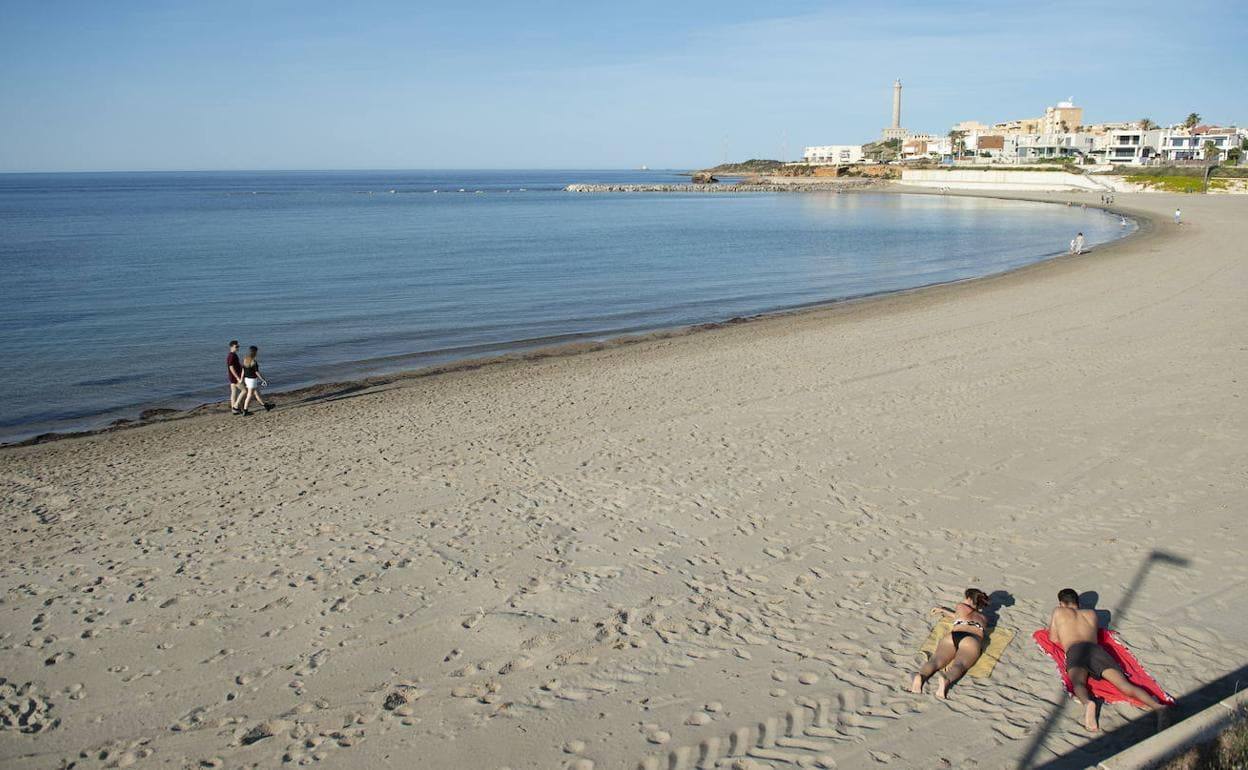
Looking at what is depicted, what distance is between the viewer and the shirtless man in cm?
564

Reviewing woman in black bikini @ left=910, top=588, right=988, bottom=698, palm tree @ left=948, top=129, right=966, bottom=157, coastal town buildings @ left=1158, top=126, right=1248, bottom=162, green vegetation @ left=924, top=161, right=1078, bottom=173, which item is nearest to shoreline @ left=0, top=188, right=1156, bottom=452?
woman in black bikini @ left=910, top=588, right=988, bottom=698

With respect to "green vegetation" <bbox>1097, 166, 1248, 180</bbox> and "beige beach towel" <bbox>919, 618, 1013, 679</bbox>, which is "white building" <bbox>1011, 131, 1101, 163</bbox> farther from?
"beige beach towel" <bbox>919, 618, 1013, 679</bbox>

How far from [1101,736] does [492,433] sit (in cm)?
905

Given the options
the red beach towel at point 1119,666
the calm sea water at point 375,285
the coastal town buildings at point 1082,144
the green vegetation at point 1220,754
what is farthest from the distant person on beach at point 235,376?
the coastal town buildings at point 1082,144

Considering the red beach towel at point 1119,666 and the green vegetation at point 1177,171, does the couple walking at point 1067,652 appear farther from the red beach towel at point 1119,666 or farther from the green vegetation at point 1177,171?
the green vegetation at point 1177,171

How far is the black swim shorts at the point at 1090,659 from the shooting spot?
19.3 ft

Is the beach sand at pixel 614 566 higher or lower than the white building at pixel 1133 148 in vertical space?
lower

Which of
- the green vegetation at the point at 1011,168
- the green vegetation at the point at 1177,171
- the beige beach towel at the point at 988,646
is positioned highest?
the green vegetation at the point at 1011,168

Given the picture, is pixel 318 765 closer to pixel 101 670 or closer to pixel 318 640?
pixel 318 640

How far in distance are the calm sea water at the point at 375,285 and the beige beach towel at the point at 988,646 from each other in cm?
1416

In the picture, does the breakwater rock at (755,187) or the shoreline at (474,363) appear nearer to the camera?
the shoreline at (474,363)

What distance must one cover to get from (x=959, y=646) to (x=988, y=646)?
0.43 metres

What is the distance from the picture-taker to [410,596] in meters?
7.59

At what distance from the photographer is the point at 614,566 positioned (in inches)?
321
